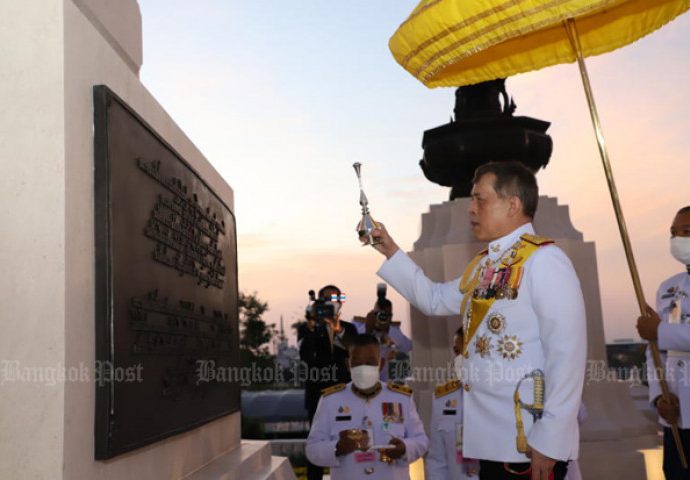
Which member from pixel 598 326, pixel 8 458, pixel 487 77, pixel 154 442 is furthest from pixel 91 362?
pixel 598 326

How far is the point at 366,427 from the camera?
5.46 m

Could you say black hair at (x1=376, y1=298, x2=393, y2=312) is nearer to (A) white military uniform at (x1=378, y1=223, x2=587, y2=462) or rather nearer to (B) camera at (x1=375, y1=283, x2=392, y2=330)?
(B) camera at (x1=375, y1=283, x2=392, y2=330)

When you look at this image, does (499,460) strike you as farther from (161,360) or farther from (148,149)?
(148,149)

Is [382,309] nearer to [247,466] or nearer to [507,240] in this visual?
[247,466]

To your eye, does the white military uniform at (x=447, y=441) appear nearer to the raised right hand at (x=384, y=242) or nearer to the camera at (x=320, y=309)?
the camera at (x=320, y=309)

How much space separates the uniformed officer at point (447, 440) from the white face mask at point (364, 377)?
775 mm

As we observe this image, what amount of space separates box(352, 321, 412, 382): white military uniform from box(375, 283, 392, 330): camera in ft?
0.40

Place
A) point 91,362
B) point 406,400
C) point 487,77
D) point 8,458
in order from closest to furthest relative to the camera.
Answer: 1. point 8,458
2. point 91,362
3. point 487,77
4. point 406,400

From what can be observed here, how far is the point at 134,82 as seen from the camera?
3613 millimetres

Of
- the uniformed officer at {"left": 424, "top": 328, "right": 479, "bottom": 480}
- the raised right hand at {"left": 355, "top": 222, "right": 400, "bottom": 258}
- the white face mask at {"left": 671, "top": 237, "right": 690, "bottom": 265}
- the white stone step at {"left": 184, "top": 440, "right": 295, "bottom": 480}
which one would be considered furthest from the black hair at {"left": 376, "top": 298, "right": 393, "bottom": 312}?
the raised right hand at {"left": 355, "top": 222, "right": 400, "bottom": 258}

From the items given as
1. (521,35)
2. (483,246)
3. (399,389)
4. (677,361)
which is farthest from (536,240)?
(483,246)

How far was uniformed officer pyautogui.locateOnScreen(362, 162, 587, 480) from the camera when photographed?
2.99m

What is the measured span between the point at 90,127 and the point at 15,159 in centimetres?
32

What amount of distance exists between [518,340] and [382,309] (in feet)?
15.6
